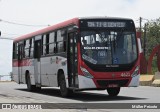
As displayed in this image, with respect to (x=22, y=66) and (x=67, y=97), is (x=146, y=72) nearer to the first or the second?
(x=22, y=66)

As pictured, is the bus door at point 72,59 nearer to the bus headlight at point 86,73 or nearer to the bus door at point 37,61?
the bus headlight at point 86,73

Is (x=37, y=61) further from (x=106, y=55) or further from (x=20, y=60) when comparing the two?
(x=106, y=55)

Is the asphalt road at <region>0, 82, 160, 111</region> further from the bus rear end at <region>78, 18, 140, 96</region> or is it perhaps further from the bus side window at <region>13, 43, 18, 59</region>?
the bus side window at <region>13, 43, 18, 59</region>

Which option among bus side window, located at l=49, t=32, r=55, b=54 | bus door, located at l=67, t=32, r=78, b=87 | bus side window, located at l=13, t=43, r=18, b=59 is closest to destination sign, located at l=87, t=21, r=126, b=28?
bus door, located at l=67, t=32, r=78, b=87

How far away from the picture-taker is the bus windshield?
17078 mm

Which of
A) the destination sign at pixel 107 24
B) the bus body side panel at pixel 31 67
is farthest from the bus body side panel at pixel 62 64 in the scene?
the bus body side panel at pixel 31 67

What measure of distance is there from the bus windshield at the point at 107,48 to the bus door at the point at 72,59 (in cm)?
56

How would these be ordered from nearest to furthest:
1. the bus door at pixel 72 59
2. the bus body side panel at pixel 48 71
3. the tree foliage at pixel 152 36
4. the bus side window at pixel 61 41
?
the bus door at pixel 72 59 < the bus side window at pixel 61 41 < the bus body side panel at pixel 48 71 < the tree foliage at pixel 152 36

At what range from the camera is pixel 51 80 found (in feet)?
67.8

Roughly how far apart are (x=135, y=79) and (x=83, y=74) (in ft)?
7.23

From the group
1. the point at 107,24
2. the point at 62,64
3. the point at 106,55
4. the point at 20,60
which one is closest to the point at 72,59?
the point at 62,64

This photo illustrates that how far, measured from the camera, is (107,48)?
675 inches

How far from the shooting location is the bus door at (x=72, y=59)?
57.5 ft

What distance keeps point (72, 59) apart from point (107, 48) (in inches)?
61.9
